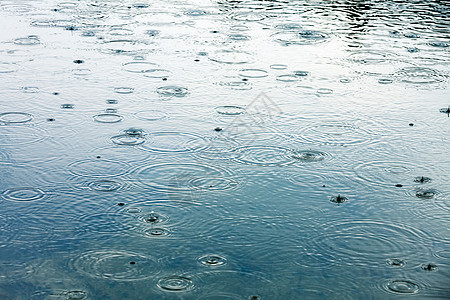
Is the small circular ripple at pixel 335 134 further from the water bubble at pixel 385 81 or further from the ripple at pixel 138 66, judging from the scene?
the ripple at pixel 138 66

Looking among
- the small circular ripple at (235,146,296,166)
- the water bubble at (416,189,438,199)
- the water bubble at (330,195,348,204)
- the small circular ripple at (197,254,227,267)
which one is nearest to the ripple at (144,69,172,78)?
the small circular ripple at (235,146,296,166)

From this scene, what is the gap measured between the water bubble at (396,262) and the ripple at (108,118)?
10.8 ft

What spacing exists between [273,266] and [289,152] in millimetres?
1916

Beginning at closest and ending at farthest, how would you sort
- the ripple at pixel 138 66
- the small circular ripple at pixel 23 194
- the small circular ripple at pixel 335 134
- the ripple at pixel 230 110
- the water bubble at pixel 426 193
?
the small circular ripple at pixel 23 194, the water bubble at pixel 426 193, the small circular ripple at pixel 335 134, the ripple at pixel 230 110, the ripple at pixel 138 66

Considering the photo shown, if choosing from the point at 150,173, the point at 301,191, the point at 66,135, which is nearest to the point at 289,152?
the point at 301,191

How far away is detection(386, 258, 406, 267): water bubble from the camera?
181 inches

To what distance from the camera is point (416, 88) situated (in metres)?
8.02

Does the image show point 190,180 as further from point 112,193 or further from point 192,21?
point 192,21

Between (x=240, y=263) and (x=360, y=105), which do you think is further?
(x=360, y=105)

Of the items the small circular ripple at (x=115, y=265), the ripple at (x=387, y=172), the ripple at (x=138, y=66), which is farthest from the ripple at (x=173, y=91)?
the small circular ripple at (x=115, y=265)

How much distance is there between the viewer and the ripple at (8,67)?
27.6ft

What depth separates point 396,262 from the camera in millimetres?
4633

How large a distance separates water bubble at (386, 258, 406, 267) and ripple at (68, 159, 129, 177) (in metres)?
2.36

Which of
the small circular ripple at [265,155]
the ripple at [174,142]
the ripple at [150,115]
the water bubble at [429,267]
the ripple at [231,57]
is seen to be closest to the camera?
the water bubble at [429,267]
